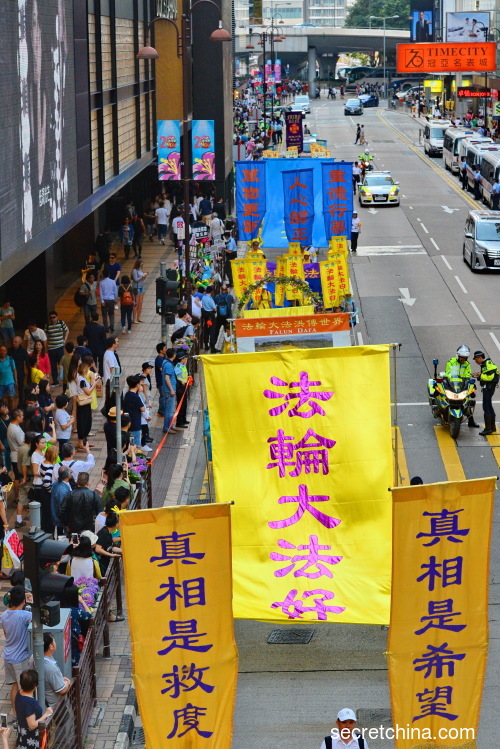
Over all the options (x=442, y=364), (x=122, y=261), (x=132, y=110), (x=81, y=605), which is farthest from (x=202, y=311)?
(x=81, y=605)

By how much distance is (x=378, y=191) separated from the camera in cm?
5494

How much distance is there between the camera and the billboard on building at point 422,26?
5768 inches

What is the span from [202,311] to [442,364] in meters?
5.56

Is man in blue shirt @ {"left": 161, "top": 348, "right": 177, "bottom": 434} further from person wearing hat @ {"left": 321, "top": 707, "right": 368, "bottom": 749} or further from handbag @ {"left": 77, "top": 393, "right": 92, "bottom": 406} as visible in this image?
person wearing hat @ {"left": 321, "top": 707, "right": 368, "bottom": 749}

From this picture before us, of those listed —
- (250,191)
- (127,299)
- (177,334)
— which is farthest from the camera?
(250,191)

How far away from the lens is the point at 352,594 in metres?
13.1

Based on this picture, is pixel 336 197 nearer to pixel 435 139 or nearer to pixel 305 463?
pixel 305 463

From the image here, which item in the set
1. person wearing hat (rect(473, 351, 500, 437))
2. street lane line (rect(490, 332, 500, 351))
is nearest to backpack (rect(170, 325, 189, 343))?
person wearing hat (rect(473, 351, 500, 437))

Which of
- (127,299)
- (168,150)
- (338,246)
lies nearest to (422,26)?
(168,150)

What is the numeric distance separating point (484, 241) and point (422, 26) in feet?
375

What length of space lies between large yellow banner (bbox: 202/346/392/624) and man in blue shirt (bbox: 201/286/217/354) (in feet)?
47.3

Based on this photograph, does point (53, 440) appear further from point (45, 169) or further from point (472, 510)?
point (472, 510)

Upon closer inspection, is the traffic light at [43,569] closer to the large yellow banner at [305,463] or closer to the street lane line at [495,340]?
the large yellow banner at [305,463]

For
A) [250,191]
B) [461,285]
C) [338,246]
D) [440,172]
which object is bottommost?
[461,285]
